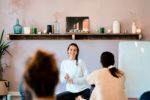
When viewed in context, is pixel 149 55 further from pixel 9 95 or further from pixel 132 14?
pixel 9 95

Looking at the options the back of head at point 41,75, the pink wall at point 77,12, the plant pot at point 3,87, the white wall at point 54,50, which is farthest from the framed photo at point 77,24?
the back of head at point 41,75

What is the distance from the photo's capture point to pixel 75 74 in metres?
4.35

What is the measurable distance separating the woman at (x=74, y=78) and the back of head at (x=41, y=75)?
10.6ft


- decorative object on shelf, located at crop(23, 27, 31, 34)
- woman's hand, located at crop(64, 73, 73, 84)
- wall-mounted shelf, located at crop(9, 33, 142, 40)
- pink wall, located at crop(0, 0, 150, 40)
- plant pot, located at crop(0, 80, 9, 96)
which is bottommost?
plant pot, located at crop(0, 80, 9, 96)

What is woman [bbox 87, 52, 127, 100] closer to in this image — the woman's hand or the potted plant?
the woman's hand

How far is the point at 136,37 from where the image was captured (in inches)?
199

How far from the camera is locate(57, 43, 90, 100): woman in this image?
4.23 m

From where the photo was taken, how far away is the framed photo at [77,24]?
16.8ft

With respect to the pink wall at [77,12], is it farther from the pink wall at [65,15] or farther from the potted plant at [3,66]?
the potted plant at [3,66]

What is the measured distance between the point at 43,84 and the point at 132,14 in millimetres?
4354

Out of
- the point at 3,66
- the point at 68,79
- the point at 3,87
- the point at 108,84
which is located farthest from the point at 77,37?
the point at 108,84

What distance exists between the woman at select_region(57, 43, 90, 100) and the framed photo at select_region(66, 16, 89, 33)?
823 mm

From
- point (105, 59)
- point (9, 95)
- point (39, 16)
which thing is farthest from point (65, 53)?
point (105, 59)

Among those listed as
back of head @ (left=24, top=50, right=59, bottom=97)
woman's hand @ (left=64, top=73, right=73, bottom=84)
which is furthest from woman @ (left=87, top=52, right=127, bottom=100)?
back of head @ (left=24, top=50, right=59, bottom=97)
